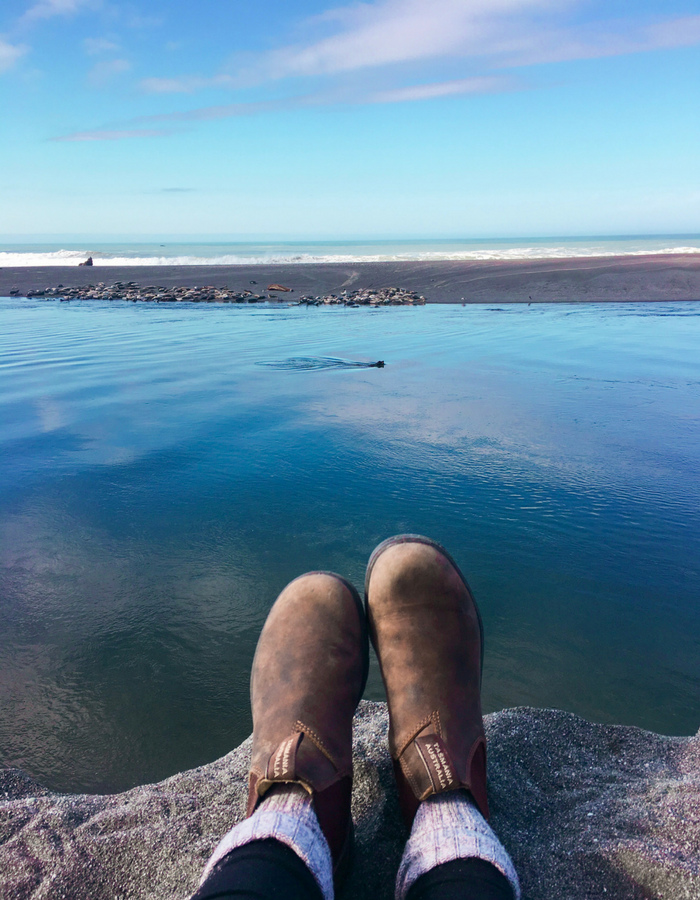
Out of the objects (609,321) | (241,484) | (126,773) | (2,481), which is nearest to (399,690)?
(126,773)

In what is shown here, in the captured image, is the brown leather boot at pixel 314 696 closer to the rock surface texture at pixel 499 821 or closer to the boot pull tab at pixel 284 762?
the boot pull tab at pixel 284 762

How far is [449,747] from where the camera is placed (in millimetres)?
1346

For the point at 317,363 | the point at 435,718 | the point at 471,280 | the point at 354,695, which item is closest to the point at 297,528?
the point at 354,695

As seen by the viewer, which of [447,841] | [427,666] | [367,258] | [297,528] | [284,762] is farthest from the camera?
[367,258]

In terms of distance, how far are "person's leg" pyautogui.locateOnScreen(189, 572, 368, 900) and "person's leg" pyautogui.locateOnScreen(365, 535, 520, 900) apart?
0.11 meters

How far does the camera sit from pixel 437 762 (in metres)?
1.30

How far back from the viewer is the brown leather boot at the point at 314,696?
1.23 metres

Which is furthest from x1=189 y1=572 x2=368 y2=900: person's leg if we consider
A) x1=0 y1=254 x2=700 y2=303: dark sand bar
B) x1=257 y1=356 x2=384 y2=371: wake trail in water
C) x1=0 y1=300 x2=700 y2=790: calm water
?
x1=0 y1=254 x2=700 y2=303: dark sand bar

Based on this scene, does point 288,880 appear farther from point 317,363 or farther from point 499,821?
point 317,363

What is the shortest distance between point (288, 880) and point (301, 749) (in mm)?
291

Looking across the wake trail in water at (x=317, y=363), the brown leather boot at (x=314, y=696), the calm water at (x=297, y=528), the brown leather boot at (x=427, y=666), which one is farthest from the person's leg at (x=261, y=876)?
the wake trail in water at (x=317, y=363)

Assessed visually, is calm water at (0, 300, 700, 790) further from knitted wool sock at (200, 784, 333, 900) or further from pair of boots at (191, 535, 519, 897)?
knitted wool sock at (200, 784, 333, 900)

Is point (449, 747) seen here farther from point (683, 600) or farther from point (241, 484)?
point (241, 484)

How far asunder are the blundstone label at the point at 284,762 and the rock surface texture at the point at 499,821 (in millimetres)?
223
